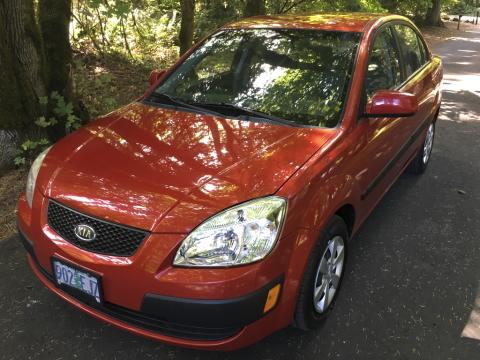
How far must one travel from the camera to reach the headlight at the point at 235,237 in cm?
180

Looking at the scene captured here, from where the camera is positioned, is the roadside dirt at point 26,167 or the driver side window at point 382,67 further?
the roadside dirt at point 26,167

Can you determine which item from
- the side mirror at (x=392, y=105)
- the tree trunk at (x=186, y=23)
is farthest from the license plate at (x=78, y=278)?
the tree trunk at (x=186, y=23)

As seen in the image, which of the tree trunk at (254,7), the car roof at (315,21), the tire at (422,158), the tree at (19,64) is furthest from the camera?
the tree trunk at (254,7)

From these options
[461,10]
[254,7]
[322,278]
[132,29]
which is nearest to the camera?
[322,278]

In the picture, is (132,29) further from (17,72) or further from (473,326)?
(473,326)

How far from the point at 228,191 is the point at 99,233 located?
2.04 feet

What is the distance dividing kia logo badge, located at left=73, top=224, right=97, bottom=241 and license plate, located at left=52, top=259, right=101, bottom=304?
0.49ft

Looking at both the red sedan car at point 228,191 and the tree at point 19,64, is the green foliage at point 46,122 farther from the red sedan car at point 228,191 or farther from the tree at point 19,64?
the red sedan car at point 228,191

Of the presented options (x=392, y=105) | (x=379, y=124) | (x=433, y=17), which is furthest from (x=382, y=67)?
(x=433, y=17)

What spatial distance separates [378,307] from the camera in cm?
264

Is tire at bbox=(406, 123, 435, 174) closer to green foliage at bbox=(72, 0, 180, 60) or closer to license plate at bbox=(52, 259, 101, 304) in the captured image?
license plate at bbox=(52, 259, 101, 304)

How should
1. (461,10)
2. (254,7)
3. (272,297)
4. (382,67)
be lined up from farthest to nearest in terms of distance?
(461,10) → (254,7) → (382,67) → (272,297)

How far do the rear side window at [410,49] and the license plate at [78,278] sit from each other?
3039 mm

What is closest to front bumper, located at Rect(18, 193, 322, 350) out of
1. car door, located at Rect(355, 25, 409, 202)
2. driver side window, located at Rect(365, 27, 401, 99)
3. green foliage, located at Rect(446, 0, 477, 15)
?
car door, located at Rect(355, 25, 409, 202)
